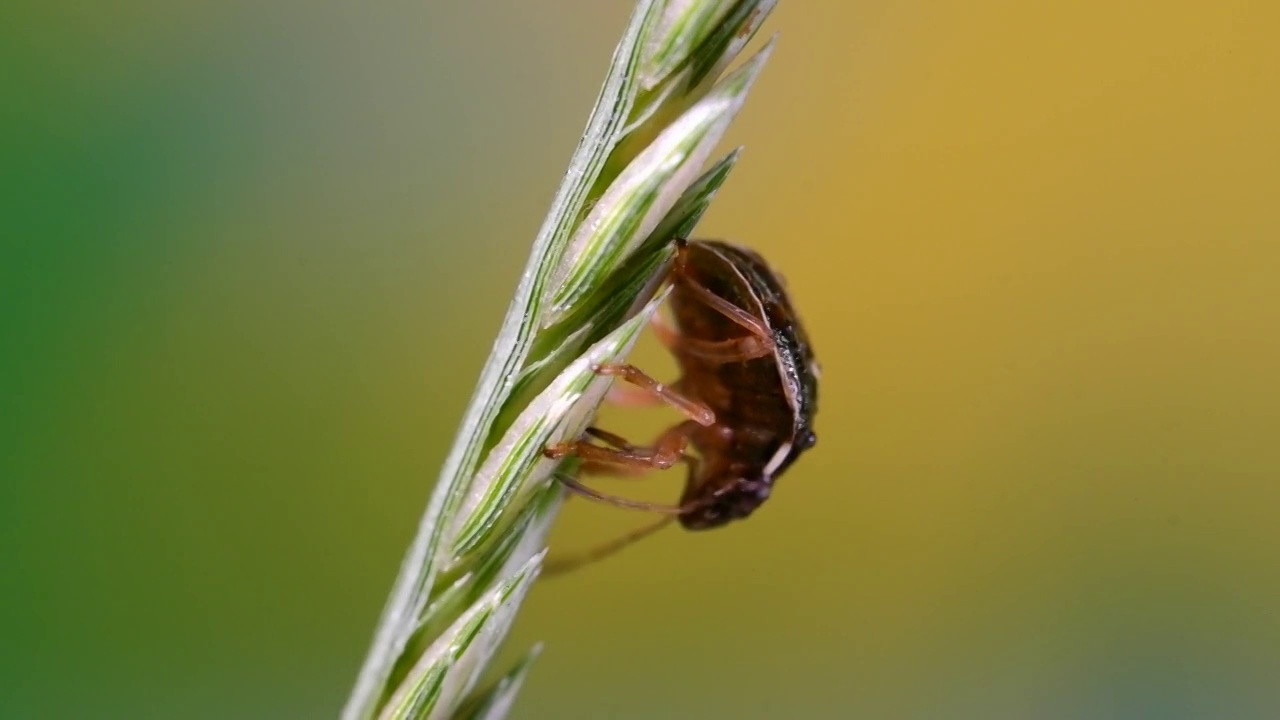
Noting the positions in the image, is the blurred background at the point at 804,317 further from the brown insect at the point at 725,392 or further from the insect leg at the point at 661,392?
the insect leg at the point at 661,392

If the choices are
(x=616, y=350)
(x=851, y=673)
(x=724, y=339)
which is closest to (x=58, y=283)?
(x=724, y=339)

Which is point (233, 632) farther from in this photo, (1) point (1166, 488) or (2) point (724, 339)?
(1) point (1166, 488)

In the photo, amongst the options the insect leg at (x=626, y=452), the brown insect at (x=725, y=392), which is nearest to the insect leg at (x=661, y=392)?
the brown insect at (x=725, y=392)

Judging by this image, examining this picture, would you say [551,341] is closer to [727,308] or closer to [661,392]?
[661,392]

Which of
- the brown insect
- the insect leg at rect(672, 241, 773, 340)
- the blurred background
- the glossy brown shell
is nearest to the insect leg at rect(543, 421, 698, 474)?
the brown insect

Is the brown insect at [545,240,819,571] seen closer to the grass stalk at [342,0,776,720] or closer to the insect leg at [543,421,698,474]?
the insect leg at [543,421,698,474]

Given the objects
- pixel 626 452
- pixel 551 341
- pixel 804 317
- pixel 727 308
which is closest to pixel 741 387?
pixel 727 308
